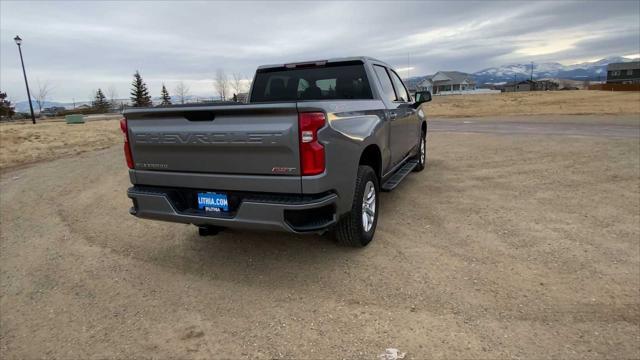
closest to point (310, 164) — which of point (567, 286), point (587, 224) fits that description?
point (567, 286)

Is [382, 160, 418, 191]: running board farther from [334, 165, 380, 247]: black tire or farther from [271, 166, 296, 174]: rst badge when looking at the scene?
[271, 166, 296, 174]: rst badge

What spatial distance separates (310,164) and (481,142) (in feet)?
29.9

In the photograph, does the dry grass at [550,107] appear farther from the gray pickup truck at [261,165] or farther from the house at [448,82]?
the house at [448,82]

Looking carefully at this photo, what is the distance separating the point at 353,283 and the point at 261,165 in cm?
129

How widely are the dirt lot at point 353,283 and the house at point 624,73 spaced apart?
98879 millimetres

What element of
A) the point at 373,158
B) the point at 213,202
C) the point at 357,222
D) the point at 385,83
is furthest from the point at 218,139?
the point at 385,83

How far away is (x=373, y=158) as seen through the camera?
4484 mm

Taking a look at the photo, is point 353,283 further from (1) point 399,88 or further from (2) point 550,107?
(2) point 550,107

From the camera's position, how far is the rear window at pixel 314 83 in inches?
197

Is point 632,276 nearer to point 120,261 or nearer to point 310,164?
point 310,164

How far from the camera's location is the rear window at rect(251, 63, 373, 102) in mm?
5016

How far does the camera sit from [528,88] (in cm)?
9419

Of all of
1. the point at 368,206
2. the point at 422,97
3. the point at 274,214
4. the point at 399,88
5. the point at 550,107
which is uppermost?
the point at 399,88

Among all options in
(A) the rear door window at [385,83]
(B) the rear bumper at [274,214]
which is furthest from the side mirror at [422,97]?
(B) the rear bumper at [274,214]
